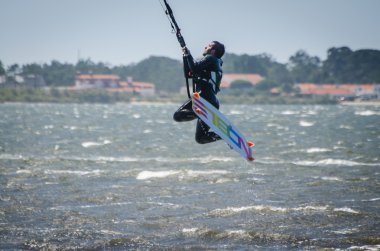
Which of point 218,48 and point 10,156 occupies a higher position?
point 218,48

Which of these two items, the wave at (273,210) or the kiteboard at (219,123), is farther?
the wave at (273,210)

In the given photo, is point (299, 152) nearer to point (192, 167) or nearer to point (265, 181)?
point (192, 167)

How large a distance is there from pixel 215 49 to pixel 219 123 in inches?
59.0

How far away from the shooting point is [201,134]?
490 inches

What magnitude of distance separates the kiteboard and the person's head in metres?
0.96

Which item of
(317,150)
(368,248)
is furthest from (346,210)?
(317,150)

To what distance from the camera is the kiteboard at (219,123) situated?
38.4 feet

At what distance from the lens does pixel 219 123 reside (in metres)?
12.1

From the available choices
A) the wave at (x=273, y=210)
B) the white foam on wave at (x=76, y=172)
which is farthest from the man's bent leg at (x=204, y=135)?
the white foam on wave at (x=76, y=172)

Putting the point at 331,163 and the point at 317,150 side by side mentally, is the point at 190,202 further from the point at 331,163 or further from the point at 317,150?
the point at 317,150

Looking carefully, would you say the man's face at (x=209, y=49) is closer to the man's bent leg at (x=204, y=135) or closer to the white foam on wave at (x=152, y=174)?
the man's bent leg at (x=204, y=135)

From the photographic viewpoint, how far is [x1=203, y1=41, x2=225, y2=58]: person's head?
39.4 feet

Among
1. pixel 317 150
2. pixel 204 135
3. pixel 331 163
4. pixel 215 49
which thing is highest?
pixel 215 49

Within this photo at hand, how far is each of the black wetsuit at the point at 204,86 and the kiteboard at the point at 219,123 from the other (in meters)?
0.24
